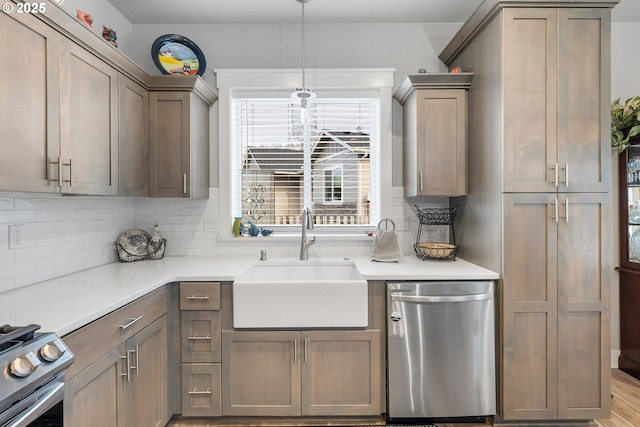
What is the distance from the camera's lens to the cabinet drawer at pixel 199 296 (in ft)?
6.92

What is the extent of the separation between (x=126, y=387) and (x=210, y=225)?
1.46m

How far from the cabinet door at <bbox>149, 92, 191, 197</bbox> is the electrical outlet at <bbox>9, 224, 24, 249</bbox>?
2.63 ft

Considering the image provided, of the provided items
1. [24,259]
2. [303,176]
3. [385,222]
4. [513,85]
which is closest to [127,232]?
[24,259]

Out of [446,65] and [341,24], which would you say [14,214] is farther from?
[446,65]

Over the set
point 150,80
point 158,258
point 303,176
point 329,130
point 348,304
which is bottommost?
point 348,304

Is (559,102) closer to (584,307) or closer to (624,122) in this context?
(624,122)

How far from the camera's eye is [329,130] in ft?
9.81

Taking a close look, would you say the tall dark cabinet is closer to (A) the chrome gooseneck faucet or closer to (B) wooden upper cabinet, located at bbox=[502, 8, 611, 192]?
(B) wooden upper cabinet, located at bbox=[502, 8, 611, 192]

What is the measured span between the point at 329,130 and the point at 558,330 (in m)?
2.13

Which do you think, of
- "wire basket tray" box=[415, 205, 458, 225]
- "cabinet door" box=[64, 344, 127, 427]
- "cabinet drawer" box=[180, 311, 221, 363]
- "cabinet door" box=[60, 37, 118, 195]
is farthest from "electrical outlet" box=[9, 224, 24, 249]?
"wire basket tray" box=[415, 205, 458, 225]

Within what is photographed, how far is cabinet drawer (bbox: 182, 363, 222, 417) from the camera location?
6.95ft

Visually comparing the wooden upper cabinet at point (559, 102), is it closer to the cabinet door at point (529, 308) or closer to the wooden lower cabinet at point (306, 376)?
the cabinet door at point (529, 308)

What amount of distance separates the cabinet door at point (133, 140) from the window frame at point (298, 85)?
59cm

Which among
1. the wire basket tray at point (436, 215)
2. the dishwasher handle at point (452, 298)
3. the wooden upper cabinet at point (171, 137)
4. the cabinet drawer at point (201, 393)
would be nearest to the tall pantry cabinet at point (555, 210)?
the dishwasher handle at point (452, 298)
